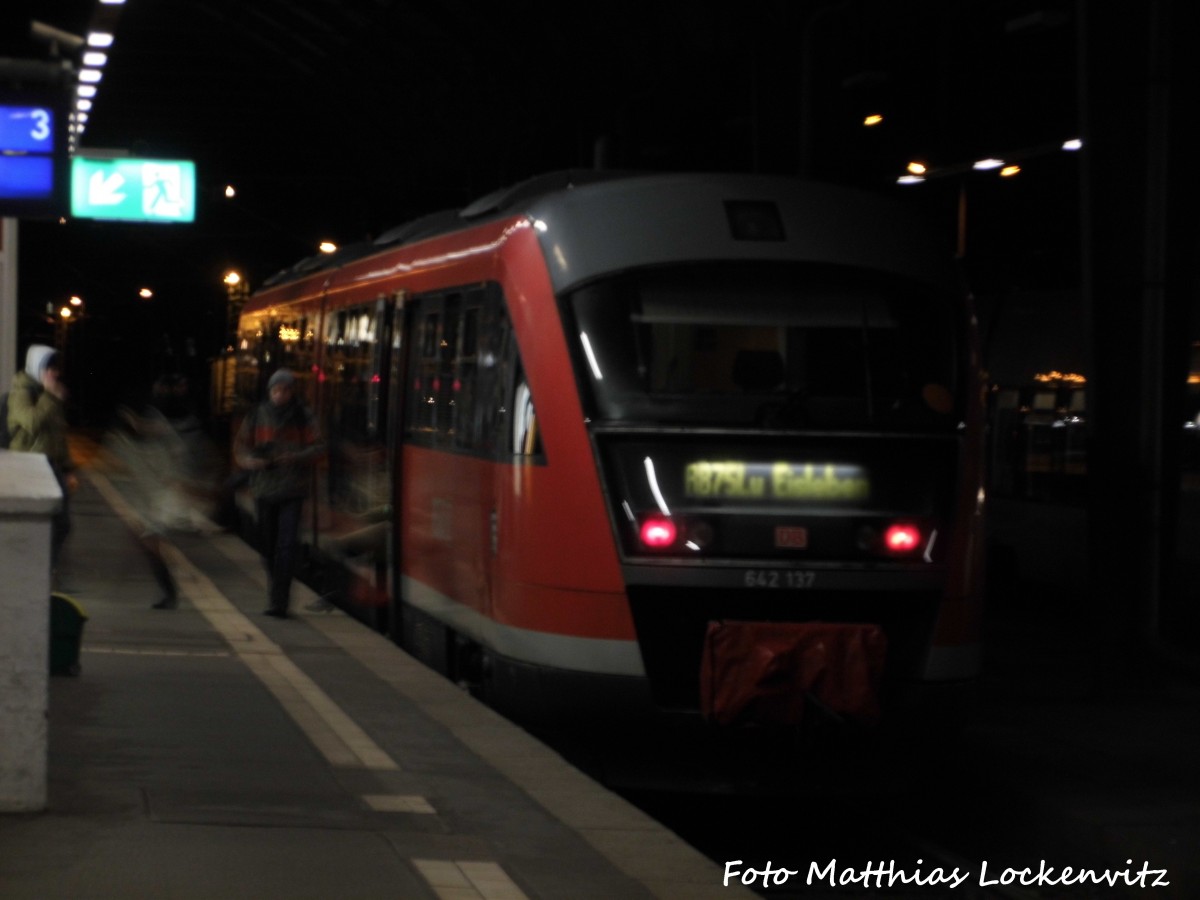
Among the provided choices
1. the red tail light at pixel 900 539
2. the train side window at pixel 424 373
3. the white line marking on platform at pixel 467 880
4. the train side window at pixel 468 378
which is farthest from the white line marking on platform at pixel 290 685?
the red tail light at pixel 900 539

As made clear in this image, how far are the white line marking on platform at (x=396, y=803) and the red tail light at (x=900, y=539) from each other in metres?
3.05

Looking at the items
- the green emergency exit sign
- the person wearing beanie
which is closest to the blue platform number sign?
the person wearing beanie

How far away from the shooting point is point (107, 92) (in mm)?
Answer: 49281

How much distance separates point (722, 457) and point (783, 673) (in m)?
1.01

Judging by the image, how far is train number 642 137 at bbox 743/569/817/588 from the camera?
9.75m

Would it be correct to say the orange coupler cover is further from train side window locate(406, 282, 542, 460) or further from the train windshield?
train side window locate(406, 282, 542, 460)

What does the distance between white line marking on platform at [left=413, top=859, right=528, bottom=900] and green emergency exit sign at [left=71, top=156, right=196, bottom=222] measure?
23830mm

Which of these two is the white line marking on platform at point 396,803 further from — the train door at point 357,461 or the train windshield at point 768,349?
the train door at point 357,461

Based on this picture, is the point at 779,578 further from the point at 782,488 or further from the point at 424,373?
the point at 424,373

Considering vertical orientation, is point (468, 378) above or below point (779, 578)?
above

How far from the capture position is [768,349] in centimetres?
1020

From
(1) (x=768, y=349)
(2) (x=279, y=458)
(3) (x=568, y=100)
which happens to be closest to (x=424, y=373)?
(2) (x=279, y=458)

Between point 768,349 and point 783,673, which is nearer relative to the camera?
point 783,673

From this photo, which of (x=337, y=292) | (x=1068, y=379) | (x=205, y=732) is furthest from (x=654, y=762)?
(x=1068, y=379)
